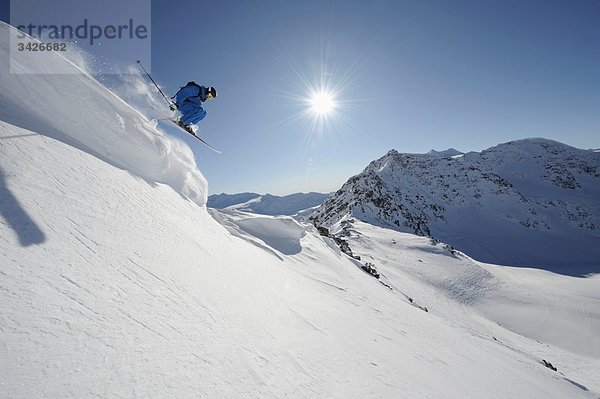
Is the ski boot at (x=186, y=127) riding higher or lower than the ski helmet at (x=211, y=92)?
lower

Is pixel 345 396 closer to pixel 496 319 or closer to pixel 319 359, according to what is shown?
pixel 319 359

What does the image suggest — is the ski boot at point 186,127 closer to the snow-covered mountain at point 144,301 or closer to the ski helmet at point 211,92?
the ski helmet at point 211,92

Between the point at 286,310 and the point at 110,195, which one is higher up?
the point at 110,195

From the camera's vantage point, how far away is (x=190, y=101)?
1109cm

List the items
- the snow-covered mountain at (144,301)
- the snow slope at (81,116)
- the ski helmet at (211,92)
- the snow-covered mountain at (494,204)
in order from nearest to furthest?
the snow-covered mountain at (144,301), the snow slope at (81,116), the ski helmet at (211,92), the snow-covered mountain at (494,204)

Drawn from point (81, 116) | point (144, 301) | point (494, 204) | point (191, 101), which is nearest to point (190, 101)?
point (191, 101)

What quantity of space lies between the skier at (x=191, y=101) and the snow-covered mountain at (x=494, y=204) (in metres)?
43.2

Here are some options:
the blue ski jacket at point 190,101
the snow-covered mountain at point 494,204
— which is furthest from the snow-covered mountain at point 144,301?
the snow-covered mountain at point 494,204

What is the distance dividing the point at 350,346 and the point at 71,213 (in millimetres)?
3742

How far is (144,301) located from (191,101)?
10.2m

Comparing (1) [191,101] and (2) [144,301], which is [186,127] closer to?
(1) [191,101]

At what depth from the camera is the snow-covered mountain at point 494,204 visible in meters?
62.0

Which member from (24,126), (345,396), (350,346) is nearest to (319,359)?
→ (345,396)

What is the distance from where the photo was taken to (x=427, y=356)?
562 cm
